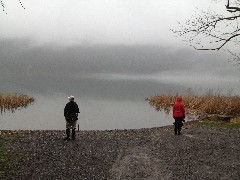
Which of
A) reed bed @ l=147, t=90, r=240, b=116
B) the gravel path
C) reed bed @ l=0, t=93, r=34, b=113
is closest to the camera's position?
the gravel path

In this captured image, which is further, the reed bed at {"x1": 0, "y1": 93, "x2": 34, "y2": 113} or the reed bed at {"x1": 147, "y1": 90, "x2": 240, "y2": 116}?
the reed bed at {"x1": 0, "y1": 93, "x2": 34, "y2": 113}

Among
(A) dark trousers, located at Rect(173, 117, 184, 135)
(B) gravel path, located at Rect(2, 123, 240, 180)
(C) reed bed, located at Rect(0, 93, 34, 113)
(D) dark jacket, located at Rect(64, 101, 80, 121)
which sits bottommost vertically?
(B) gravel path, located at Rect(2, 123, 240, 180)

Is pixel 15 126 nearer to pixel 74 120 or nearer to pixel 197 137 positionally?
pixel 74 120

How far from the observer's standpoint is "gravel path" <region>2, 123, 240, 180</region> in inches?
477

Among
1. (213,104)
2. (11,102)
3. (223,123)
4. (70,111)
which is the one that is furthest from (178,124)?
(11,102)

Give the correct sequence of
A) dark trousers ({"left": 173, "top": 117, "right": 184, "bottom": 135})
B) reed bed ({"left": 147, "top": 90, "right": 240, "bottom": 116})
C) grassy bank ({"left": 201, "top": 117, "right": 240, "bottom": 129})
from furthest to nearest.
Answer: reed bed ({"left": 147, "top": 90, "right": 240, "bottom": 116}), grassy bank ({"left": 201, "top": 117, "right": 240, "bottom": 129}), dark trousers ({"left": 173, "top": 117, "right": 184, "bottom": 135})

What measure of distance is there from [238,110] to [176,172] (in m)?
18.8

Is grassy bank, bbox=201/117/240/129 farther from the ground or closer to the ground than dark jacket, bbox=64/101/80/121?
closer to the ground

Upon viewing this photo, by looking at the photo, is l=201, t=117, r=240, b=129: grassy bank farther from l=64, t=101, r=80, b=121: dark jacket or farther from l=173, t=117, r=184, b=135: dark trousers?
l=64, t=101, r=80, b=121: dark jacket

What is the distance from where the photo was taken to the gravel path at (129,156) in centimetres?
1212

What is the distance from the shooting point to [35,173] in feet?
39.5

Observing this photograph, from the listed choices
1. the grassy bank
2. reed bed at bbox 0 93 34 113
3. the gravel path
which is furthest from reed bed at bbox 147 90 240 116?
reed bed at bbox 0 93 34 113

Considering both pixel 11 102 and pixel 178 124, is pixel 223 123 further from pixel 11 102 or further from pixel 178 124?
pixel 11 102

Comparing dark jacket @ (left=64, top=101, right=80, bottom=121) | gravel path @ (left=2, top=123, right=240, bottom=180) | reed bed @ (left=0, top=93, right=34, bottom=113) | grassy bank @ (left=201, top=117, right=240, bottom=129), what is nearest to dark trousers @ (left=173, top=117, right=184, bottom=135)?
gravel path @ (left=2, top=123, right=240, bottom=180)
